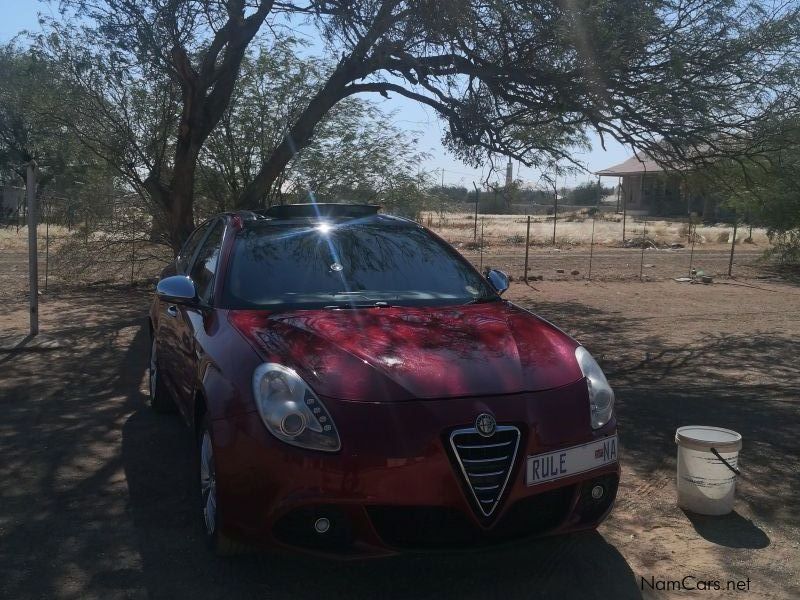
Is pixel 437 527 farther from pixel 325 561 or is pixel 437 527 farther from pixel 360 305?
pixel 360 305

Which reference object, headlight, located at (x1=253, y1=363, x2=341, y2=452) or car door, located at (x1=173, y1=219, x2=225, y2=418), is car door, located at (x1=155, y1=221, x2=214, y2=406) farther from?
headlight, located at (x1=253, y1=363, x2=341, y2=452)

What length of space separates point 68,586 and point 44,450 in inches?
84.6

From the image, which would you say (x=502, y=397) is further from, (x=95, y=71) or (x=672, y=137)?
(x=95, y=71)

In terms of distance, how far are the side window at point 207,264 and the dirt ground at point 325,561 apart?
111cm

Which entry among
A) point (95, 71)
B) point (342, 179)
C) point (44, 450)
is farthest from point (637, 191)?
point (44, 450)

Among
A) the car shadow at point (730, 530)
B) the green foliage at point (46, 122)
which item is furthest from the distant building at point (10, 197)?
the car shadow at point (730, 530)

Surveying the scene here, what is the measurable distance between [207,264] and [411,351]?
2.11 meters

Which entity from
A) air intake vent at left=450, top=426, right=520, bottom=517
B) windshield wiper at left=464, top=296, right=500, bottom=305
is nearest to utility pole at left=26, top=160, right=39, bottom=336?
windshield wiper at left=464, top=296, right=500, bottom=305

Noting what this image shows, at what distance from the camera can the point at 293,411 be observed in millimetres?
3381

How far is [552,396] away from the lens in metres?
3.59

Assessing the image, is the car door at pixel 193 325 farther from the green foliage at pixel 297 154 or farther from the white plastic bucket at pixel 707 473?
the green foliage at pixel 297 154

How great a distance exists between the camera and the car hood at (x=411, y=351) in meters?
3.46

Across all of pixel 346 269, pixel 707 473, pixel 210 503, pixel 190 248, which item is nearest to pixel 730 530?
pixel 707 473

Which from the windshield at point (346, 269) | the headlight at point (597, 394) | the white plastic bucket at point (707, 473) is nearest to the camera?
the headlight at point (597, 394)
